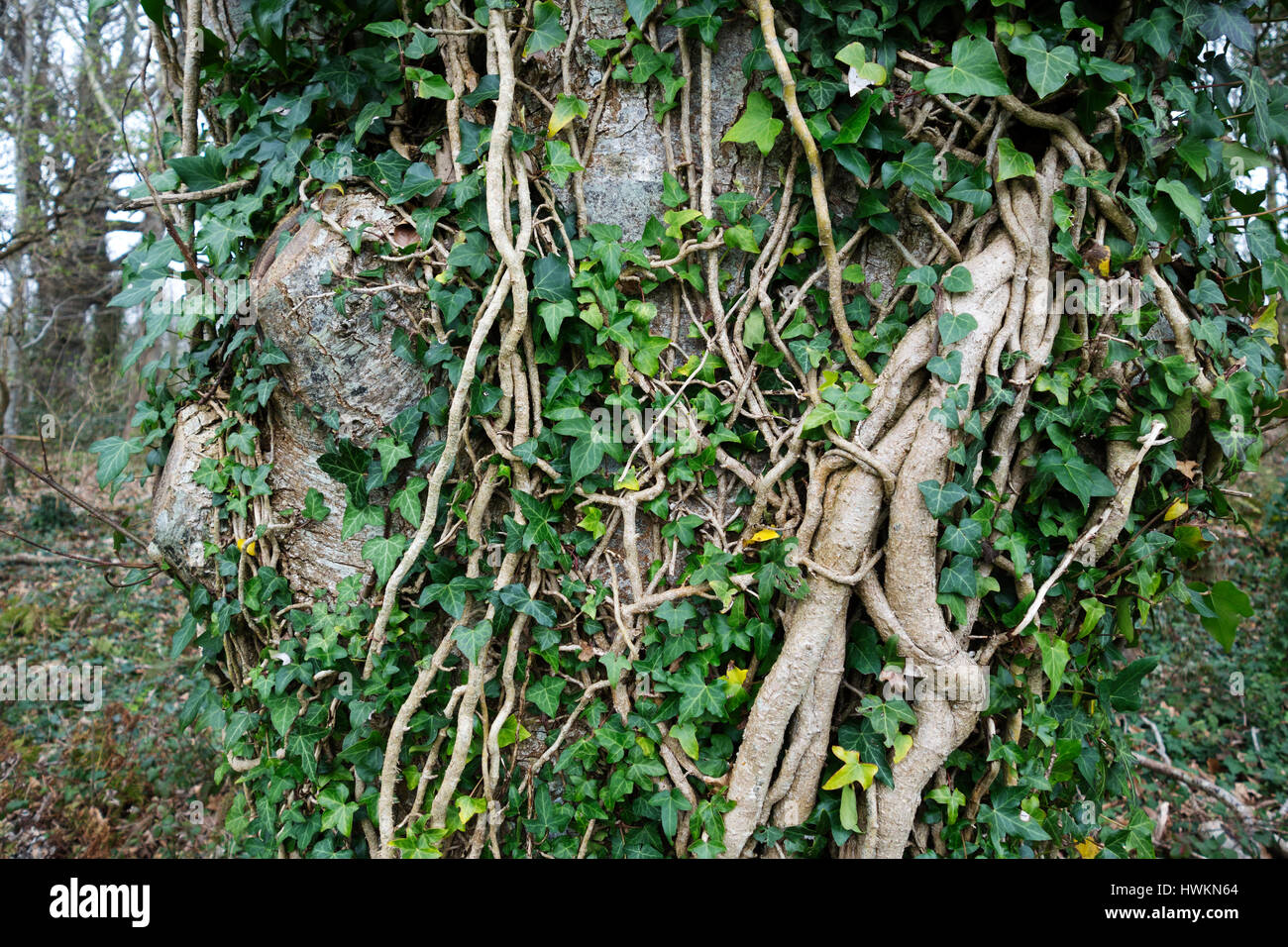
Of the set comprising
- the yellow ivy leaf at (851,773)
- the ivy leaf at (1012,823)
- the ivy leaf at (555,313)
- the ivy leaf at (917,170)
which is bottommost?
the ivy leaf at (1012,823)

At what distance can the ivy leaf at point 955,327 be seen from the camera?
1619mm

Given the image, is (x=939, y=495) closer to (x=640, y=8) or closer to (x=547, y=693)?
(x=547, y=693)

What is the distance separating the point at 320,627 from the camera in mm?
1814

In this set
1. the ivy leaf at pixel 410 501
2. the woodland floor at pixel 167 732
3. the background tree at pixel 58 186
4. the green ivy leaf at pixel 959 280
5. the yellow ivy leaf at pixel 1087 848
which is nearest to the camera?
the green ivy leaf at pixel 959 280

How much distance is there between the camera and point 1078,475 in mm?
1677

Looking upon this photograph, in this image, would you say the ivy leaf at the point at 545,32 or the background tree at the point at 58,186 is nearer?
the ivy leaf at the point at 545,32

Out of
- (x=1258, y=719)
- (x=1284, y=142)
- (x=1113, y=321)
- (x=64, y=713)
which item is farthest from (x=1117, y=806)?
(x=64, y=713)

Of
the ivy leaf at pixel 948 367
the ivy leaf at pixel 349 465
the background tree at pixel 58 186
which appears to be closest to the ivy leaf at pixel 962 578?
the ivy leaf at pixel 948 367

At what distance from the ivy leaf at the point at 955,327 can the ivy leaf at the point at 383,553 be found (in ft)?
4.78

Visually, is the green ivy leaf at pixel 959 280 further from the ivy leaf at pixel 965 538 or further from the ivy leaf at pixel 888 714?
the ivy leaf at pixel 888 714

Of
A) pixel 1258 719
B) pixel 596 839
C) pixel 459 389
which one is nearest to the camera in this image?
Answer: pixel 459 389

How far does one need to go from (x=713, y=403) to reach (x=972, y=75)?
0.97 m

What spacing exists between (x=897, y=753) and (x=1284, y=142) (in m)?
1.84

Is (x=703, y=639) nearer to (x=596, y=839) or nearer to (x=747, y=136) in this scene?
(x=596, y=839)
